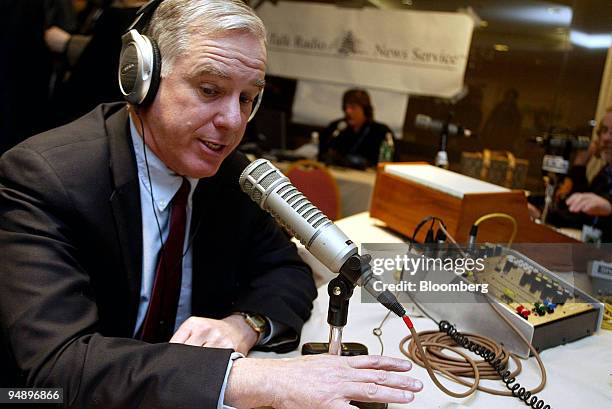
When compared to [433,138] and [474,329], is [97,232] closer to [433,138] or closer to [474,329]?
[474,329]

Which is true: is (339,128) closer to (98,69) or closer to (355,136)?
(355,136)

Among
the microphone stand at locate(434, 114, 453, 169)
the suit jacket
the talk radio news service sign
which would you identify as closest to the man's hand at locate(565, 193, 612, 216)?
the microphone stand at locate(434, 114, 453, 169)

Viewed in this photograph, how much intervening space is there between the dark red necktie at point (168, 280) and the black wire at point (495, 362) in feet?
1.89

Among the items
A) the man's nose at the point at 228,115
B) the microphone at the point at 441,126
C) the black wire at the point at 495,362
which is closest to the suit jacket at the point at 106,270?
the man's nose at the point at 228,115

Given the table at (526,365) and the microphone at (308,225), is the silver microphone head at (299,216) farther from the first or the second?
the table at (526,365)

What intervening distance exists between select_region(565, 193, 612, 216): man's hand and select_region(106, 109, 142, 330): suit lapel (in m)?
1.42

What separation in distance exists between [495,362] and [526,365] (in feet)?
0.27

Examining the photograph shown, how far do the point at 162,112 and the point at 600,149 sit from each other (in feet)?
5.14

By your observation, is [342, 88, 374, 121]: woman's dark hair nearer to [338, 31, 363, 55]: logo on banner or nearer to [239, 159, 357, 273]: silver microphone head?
[338, 31, 363, 55]: logo on banner

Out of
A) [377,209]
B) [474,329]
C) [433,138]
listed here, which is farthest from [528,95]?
[474,329]

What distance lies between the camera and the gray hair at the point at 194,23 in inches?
41.4

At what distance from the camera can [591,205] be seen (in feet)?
5.94

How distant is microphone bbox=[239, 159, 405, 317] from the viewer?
0.80 m

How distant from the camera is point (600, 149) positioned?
1.96 meters
